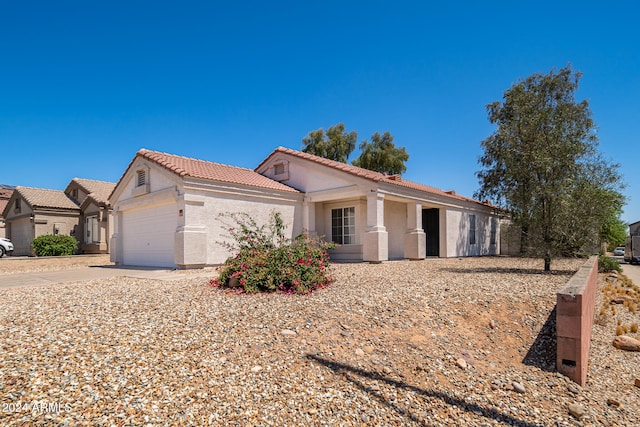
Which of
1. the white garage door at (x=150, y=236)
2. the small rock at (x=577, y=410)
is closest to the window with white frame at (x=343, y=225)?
the white garage door at (x=150, y=236)

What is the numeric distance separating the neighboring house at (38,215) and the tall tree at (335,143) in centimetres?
2025

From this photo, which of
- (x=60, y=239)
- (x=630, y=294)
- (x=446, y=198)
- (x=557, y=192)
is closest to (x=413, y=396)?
(x=557, y=192)

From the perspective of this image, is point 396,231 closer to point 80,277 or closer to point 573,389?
point 80,277

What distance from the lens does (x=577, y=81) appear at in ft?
70.1

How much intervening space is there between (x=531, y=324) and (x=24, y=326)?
7.75 m

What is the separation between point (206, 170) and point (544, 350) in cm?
1228

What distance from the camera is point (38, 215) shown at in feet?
80.7

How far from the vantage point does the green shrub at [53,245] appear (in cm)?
2267

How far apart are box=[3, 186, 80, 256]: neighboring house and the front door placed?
2352 centimetres

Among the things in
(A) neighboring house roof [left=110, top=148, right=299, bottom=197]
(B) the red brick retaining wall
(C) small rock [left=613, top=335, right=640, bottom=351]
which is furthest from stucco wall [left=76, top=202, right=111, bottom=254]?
(C) small rock [left=613, top=335, right=640, bottom=351]

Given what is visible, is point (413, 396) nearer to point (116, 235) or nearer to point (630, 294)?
point (630, 294)

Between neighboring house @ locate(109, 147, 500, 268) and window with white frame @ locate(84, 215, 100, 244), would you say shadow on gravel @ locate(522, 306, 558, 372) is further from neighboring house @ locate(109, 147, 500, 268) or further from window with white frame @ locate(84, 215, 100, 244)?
window with white frame @ locate(84, 215, 100, 244)

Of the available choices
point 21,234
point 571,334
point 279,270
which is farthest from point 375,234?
point 21,234

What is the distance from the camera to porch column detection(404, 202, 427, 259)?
632 inches
